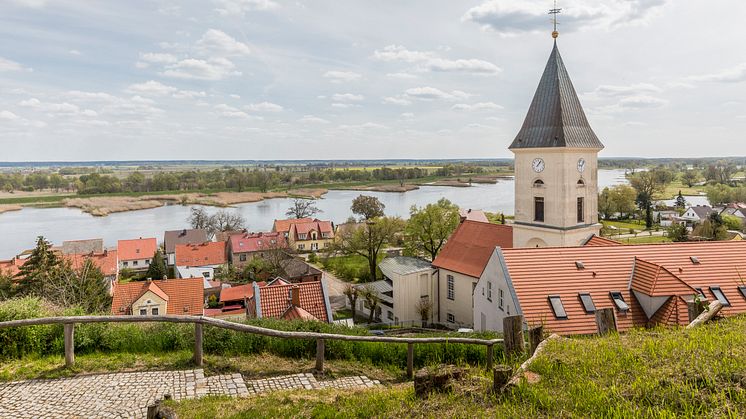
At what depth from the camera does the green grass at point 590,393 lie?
177 inches

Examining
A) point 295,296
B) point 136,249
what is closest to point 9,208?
point 136,249

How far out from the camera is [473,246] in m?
23.3

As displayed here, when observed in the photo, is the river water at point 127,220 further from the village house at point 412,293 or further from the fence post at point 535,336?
the fence post at point 535,336

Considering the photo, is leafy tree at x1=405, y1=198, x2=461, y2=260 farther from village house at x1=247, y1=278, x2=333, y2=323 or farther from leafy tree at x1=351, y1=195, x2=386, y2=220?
leafy tree at x1=351, y1=195, x2=386, y2=220

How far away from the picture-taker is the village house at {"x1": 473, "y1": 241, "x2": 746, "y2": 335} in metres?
13.4

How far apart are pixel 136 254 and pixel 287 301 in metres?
30.0

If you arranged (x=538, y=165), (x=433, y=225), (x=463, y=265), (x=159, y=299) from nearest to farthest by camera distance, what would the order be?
(x=538, y=165), (x=159, y=299), (x=463, y=265), (x=433, y=225)

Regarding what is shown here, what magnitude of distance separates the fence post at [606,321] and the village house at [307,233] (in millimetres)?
41253

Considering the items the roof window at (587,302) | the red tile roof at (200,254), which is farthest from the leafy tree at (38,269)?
the roof window at (587,302)

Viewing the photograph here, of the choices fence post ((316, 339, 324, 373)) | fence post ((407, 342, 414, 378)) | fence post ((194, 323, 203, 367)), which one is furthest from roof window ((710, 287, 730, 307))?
fence post ((194, 323, 203, 367))

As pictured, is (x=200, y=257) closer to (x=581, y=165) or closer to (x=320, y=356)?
(x=581, y=165)

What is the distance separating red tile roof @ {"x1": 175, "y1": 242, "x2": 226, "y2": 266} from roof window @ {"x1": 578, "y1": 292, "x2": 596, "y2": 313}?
31.3 meters

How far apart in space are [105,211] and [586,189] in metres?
79.3

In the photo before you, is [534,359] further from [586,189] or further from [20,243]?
[20,243]
